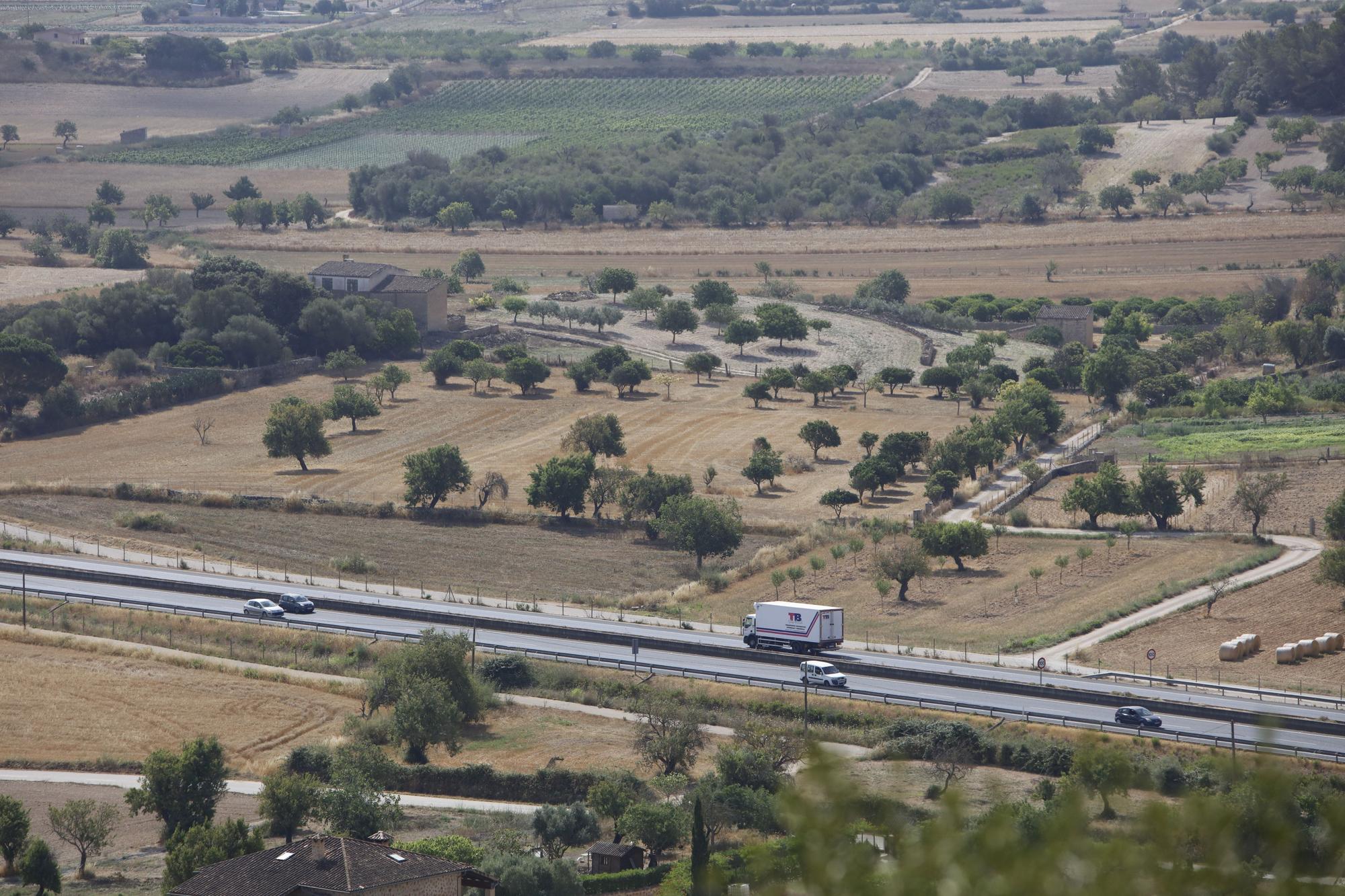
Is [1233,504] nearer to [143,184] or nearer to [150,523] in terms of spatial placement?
[150,523]

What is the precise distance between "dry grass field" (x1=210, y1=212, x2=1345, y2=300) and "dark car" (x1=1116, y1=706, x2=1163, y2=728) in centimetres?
9009

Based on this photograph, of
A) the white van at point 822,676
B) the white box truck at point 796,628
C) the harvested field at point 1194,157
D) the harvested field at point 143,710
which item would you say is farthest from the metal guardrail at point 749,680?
the harvested field at point 1194,157

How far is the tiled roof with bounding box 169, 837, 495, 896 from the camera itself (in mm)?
32906

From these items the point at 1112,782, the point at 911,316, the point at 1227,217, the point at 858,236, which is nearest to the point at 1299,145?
the point at 1227,217

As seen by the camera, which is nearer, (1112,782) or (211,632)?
(1112,782)

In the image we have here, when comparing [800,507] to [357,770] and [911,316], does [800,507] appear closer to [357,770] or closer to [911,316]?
[357,770]

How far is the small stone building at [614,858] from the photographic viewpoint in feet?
124

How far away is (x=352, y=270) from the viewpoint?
4614 inches

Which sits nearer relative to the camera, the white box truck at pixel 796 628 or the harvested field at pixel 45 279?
the white box truck at pixel 796 628

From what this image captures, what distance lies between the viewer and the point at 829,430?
275 ft

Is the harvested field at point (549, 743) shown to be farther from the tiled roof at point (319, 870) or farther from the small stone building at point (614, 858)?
the tiled roof at point (319, 870)

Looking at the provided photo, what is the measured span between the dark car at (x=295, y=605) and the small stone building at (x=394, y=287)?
55.6 metres

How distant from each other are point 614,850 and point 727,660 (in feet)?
52.2

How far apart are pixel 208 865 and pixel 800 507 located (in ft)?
141
